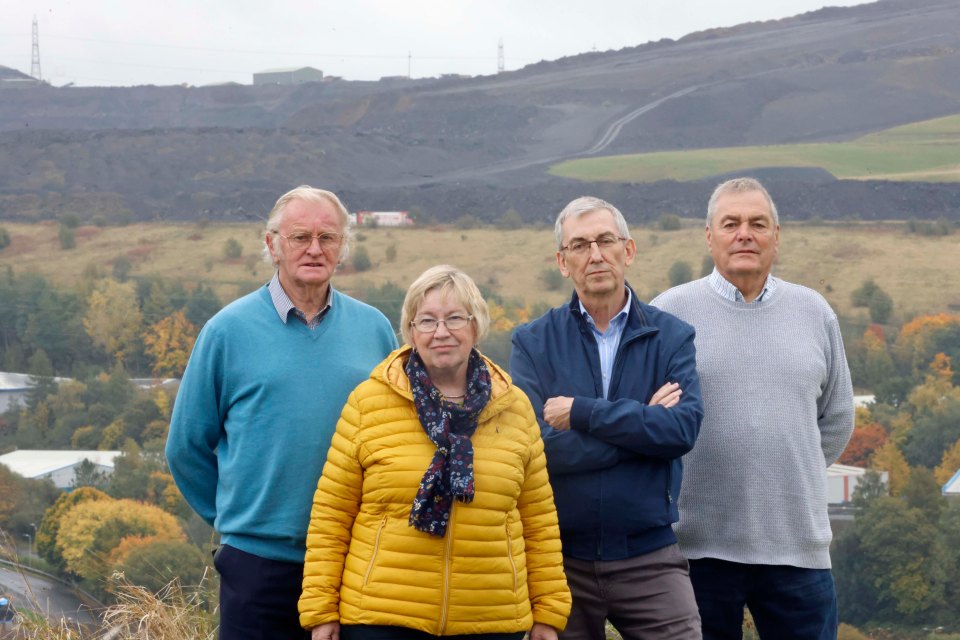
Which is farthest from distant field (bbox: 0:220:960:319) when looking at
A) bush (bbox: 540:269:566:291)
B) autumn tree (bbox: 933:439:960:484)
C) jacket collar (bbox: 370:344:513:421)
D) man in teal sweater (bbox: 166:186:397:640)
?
jacket collar (bbox: 370:344:513:421)

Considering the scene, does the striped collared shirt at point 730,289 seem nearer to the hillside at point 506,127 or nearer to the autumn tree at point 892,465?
the autumn tree at point 892,465

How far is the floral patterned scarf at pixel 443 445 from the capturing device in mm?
2508

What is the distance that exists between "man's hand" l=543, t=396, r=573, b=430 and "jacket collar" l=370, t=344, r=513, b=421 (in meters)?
0.18

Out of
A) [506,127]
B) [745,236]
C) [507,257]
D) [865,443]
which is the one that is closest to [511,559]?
[745,236]

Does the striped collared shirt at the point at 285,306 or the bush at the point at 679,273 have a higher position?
the striped collared shirt at the point at 285,306

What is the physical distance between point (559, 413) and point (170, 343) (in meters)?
48.7

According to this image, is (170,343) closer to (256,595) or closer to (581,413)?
(256,595)

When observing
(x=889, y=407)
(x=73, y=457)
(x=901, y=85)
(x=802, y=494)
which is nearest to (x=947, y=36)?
(x=901, y=85)

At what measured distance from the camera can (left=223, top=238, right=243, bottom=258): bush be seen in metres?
58.3

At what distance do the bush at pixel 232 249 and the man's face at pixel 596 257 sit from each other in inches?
2234

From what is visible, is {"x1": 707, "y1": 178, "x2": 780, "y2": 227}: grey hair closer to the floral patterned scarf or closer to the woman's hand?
the floral patterned scarf

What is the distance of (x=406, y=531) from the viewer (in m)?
2.54

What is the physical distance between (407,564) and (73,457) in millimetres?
40916

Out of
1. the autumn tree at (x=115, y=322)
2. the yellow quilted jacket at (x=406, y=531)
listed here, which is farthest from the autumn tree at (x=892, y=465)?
the yellow quilted jacket at (x=406, y=531)
